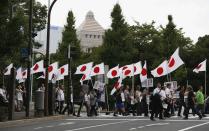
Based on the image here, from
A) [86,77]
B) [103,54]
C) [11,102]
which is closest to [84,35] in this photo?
[103,54]

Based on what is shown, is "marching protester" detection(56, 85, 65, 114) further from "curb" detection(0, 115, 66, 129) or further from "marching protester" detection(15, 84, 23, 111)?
"curb" detection(0, 115, 66, 129)

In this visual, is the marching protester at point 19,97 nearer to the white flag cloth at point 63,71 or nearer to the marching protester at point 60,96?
the marching protester at point 60,96

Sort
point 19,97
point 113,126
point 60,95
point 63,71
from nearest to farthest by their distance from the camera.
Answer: point 113,126
point 60,95
point 19,97
point 63,71

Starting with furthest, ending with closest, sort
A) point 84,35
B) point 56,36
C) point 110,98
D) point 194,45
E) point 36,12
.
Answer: point 84,35 < point 56,36 < point 194,45 < point 110,98 < point 36,12

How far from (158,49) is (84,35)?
112557 millimetres

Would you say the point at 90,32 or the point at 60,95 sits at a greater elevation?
the point at 90,32

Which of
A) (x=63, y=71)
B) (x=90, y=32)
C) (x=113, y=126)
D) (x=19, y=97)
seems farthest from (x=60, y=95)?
(x=90, y=32)

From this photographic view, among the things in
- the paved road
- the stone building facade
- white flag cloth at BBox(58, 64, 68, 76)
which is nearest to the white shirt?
white flag cloth at BBox(58, 64, 68, 76)

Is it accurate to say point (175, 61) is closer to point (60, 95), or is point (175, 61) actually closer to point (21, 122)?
point (60, 95)

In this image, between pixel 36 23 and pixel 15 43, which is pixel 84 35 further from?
pixel 15 43

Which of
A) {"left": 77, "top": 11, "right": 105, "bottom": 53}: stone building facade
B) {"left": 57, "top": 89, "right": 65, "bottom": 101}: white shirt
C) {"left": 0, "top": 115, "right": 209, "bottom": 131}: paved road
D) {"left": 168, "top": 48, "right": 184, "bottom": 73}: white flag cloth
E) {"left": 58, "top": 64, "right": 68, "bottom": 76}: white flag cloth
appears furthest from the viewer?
{"left": 77, "top": 11, "right": 105, "bottom": 53}: stone building facade

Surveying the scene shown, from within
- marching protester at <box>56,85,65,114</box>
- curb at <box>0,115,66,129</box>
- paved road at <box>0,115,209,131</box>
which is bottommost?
paved road at <box>0,115,209,131</box>

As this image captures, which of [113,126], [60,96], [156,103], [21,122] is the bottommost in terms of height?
[113,126]

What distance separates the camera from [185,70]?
7181cm
